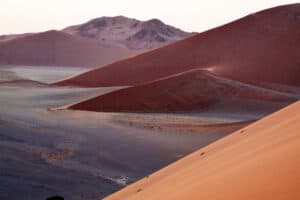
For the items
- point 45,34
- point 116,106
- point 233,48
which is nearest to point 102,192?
point 116,106

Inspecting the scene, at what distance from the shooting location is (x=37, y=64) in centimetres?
5572

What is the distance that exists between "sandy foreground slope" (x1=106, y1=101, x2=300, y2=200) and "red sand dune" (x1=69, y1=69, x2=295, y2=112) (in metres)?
11.8

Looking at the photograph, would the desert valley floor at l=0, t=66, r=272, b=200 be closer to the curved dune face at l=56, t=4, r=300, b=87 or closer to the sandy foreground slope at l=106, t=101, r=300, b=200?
the sandy foreground slope at l=106, t=101, r=300, b=200

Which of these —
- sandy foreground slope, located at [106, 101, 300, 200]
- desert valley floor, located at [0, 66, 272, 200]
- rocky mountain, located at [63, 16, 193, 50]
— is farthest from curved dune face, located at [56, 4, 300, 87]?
rocky mountain, located at [63, 16, 193, 50]

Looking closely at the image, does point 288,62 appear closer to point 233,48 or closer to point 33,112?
point 233,48

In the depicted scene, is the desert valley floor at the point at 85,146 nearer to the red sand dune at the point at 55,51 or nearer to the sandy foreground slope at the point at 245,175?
the sandy foreground slope at the point at 245,175

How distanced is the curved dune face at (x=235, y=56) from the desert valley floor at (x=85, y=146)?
1161cm

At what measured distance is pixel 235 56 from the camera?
30.5 m

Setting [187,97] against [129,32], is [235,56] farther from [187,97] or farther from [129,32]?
[129,32]

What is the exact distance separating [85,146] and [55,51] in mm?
51328

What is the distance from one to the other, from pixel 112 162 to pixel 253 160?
5.57 m

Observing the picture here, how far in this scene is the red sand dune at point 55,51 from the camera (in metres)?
56.8

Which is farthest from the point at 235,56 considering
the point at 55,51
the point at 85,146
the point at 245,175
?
the point at 55,51

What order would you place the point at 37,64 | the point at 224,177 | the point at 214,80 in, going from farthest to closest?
the point at 37,64
the point at 214,80
the point at 224,177
